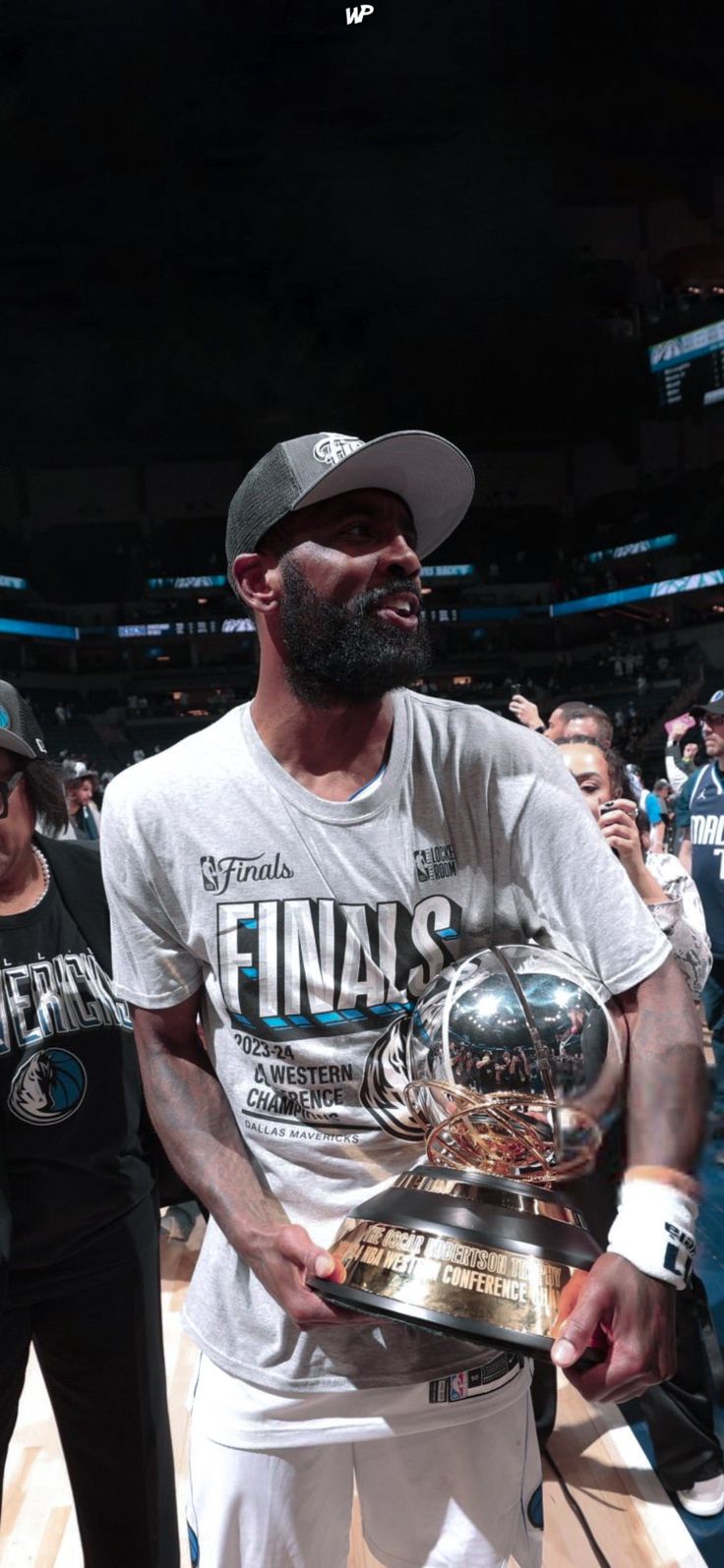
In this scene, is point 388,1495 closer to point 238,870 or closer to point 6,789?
point 238,870

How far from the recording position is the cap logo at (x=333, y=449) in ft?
3.29

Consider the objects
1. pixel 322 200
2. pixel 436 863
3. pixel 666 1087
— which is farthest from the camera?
pixel 322 200

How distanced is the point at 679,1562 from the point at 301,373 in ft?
87.2

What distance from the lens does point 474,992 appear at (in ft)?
2.63

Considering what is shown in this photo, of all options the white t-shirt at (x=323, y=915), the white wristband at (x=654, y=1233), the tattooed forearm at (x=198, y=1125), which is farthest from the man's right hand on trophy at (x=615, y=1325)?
the tattooed forearm at (x=198, y=1125)

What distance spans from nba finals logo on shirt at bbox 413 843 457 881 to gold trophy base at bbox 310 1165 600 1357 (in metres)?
0.31

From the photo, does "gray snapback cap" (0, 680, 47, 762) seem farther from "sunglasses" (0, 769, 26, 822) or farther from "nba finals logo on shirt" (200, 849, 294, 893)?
"nba finals logo on shirt" (200, 849, 294, 893)

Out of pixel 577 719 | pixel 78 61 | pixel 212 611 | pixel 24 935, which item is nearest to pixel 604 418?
pixel 212 611

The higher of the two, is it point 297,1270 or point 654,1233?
point 654,1233

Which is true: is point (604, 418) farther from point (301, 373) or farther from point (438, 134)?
point (438, 134)

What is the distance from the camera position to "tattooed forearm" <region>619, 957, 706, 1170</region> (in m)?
0.57

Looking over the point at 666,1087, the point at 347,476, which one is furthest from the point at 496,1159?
the point at 347,476

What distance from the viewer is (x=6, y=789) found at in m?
1.75

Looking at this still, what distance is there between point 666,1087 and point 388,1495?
82 centimetres
